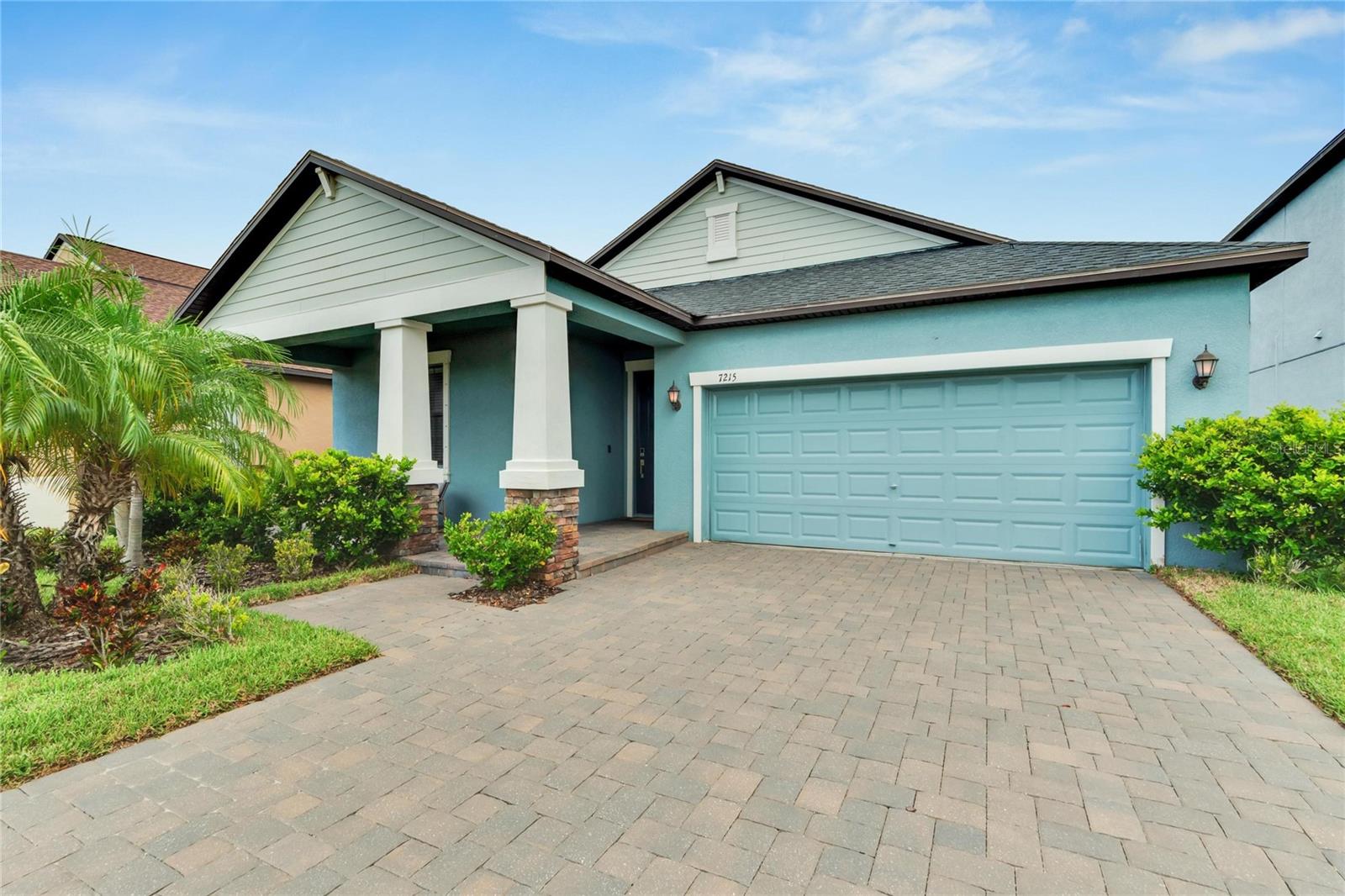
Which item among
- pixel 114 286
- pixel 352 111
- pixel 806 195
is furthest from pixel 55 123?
pixel 806 195

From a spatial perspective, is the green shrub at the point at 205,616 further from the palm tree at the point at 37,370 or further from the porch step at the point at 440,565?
the porch step at the point at 440,565

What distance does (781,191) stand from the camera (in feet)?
35.4

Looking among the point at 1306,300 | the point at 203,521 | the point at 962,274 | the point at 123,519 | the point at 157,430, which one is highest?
the point at 1306,300

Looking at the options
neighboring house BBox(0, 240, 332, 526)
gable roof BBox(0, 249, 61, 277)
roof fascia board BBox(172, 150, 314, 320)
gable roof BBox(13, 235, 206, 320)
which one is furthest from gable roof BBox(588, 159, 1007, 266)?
gable roof BBox(0, 249, 61, 277)

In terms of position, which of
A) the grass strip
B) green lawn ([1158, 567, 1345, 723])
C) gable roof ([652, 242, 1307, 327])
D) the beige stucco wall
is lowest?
the grass strip

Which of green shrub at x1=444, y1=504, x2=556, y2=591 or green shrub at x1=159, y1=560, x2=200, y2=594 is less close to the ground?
green shrub at x1=444, y1=504, x2=556, y2=591

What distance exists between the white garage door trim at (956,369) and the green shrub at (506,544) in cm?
332

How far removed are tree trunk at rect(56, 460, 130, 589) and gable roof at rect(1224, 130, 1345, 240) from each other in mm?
16055

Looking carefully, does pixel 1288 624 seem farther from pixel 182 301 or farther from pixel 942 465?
pixel 182 301

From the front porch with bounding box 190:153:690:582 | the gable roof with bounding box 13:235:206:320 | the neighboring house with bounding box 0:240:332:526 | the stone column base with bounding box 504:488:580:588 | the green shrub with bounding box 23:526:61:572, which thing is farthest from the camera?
the neighboring house with bounding box 0:240:332:526

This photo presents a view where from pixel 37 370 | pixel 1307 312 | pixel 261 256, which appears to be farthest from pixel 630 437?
pixel 1307 312

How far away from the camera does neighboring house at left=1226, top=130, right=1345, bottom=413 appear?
9258mm

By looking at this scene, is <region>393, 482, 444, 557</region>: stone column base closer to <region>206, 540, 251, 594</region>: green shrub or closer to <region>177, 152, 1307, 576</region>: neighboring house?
<region>177, 152, 1307, 576</region>: neighboring house

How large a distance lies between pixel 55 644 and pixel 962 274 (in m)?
9.58
